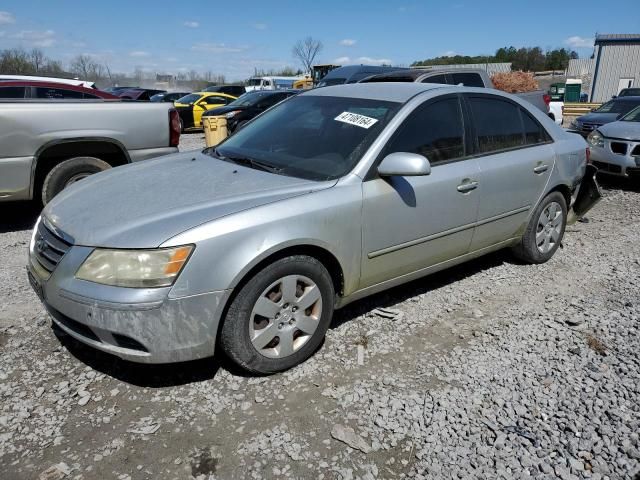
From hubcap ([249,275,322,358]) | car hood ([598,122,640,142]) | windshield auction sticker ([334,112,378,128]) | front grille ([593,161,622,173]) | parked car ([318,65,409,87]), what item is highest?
parked car ([318,65,409,87])

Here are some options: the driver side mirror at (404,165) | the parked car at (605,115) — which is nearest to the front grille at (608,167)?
the parked car at (605,115)

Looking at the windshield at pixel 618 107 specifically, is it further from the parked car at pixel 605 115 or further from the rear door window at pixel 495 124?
the rear door window at pixel 495 124

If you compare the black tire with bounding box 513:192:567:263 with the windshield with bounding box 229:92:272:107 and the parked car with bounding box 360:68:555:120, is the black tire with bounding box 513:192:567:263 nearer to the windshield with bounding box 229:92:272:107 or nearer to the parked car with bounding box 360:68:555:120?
the parked car with bounding box 360:68:555:120

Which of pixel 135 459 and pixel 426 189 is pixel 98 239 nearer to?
pixel 135 459

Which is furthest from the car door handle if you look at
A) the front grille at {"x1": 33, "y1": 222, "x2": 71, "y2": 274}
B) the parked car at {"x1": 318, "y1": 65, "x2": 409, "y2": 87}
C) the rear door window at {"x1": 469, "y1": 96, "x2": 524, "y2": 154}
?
the parked car at {"x1": 318, "y1": 65, "x2": 409, "y2": 87}

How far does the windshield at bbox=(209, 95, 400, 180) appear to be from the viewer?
3.21m

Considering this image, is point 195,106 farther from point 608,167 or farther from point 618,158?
point 618,158

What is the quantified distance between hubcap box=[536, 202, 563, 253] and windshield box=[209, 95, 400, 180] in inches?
80.3

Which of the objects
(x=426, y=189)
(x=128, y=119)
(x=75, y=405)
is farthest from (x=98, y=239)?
(x=128, y=119)

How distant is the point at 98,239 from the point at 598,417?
2.75 meters

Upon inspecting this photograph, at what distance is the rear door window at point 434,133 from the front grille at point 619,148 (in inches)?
228

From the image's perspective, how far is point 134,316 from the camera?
2.44m

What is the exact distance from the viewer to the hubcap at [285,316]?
277 cm

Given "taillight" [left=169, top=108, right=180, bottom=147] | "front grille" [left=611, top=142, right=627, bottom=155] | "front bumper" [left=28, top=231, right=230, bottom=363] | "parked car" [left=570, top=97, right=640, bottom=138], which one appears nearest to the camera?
"front bumper" [left=28, top=231, right=230, bottom=363]
